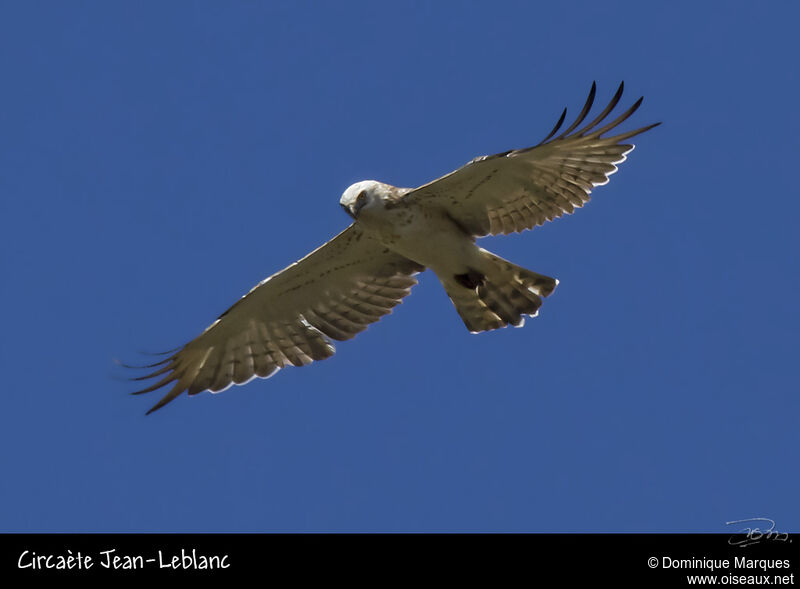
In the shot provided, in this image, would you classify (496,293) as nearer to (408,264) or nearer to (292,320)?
(408,264)

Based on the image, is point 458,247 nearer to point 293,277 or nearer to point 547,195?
point 547,195

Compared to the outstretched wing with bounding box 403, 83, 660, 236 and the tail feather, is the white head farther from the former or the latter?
the tail feather

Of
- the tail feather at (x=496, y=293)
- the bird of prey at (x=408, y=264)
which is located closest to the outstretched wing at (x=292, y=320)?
the bird of prey at (x=408, y=264)

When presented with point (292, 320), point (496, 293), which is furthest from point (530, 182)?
point (292, 320)

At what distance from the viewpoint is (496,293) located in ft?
41.9

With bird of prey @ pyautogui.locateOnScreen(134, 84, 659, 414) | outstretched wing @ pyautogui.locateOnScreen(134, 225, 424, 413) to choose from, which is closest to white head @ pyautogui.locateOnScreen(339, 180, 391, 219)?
bird of prey @ pyautogui.locateOnScreen(134, 84, 659, 414)

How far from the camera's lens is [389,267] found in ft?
43.6

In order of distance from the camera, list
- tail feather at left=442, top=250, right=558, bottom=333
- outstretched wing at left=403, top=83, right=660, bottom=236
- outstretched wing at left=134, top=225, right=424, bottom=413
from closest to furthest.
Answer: outstretched wing at left=403, top=83, right=660, bottom=236
tail feather at left=442, top=250, right=558, bottom=333
outstretched wing at left=134, top=225, right=424, bottom=413

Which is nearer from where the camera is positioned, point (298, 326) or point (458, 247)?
point (458, 247)

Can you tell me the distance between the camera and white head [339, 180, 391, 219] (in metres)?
12.1
